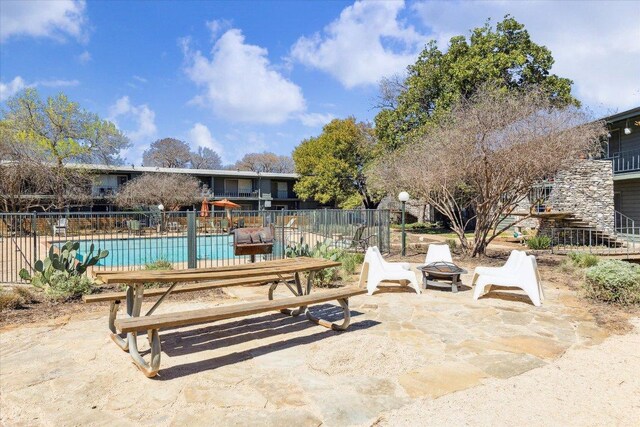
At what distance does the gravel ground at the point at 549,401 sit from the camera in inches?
106

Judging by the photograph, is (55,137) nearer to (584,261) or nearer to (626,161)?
(584,261)

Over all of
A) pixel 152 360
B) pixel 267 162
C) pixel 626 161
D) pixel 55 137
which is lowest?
pixel 152 360

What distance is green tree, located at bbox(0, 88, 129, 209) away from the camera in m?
21.0

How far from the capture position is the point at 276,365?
3635 millimetres

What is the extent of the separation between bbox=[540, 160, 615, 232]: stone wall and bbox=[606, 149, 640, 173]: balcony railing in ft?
8.03

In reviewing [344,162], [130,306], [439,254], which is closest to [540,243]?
[439,254]

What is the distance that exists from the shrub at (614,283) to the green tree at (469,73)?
15.6 metres

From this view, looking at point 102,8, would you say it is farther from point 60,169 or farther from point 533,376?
point 60,169

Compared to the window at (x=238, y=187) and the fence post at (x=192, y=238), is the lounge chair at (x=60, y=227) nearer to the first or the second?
the fence post at (x=192, y=238)

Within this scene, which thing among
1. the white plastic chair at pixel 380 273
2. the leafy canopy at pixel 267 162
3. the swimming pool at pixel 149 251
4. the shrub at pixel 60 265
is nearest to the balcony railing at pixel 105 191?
the swimming pool at pixel 149 251

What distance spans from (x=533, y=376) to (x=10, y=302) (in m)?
6.50

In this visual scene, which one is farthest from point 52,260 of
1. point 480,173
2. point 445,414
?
point 480,173

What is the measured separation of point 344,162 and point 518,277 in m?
26.7

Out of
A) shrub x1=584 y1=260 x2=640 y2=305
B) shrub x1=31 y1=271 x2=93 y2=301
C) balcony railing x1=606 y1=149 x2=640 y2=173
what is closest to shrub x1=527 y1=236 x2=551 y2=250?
balcony railing x1=606 y1=149 x2=640 y2=173
